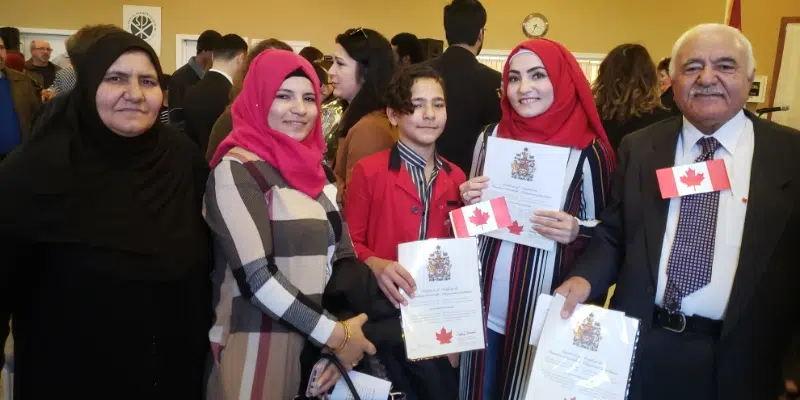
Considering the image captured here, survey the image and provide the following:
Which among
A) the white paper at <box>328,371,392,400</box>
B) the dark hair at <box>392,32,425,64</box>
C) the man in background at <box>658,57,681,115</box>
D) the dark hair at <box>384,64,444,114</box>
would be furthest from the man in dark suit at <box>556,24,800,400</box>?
the dark hair at <box>392,32,425,64</box>

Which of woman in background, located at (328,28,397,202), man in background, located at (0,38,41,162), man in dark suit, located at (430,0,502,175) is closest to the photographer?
woman in background, located at (328,28,397,202)

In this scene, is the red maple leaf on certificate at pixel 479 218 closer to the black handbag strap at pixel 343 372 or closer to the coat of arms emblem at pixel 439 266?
the coat of arms emblem at pixel 439 266

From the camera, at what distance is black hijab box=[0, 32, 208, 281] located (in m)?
1.47

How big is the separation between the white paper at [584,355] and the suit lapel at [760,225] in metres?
0.31

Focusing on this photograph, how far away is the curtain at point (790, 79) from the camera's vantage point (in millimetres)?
8234

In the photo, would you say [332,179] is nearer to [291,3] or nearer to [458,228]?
[458,228]

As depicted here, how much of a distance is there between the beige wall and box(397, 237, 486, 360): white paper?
713cm

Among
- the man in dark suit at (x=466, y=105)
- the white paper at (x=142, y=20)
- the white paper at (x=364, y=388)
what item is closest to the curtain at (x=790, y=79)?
the man in dark suit at (x=466, y=105)

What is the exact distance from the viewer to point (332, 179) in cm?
196

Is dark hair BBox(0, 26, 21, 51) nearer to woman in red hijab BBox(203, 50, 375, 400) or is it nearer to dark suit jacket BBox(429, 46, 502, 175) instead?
dark suit jacket BBox(429, 46, 502, 175)

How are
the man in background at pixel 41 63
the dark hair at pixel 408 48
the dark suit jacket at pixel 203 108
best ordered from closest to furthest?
1. the dark suit jacket at pixel 203 108
2. the dark hair at pixel 408 48
3. the man in background at pixel 41 63

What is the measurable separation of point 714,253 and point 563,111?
0.65 meters

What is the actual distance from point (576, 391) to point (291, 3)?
25.5 feet

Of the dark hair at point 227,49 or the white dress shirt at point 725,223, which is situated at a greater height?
the dark hair at point 227,49
